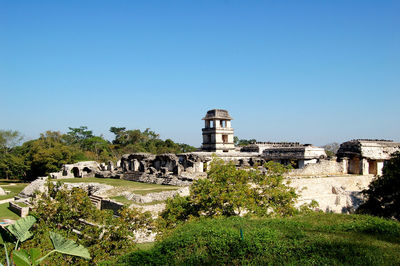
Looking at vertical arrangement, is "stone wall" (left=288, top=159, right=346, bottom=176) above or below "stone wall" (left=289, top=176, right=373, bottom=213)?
above

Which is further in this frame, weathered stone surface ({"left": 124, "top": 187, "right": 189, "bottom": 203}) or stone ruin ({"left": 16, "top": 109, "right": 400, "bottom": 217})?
stone ruin ({"left": 16, "top": 109, "right": 400, "bottom": 217})

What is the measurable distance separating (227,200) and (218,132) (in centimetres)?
1878

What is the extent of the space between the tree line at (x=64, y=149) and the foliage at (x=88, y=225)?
2188 centimetres

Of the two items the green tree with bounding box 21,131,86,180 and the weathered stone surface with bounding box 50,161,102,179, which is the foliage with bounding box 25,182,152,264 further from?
the green tree with bounding box 21,131,86,180

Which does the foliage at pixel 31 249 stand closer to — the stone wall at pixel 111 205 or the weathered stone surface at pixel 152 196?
the stone wall at pixel 111 205

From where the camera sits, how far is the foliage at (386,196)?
13.6 metres

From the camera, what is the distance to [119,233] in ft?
30.9

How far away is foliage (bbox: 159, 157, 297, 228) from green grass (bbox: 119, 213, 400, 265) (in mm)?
1212

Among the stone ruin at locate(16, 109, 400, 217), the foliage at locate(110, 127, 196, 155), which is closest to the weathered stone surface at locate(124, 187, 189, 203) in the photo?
the stone ruin at locate(16, 109, 400, 217)

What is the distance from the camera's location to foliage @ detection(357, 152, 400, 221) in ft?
44.8

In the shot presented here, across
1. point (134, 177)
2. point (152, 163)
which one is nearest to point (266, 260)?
point (134, 177)

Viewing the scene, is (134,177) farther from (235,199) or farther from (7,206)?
(235,199)

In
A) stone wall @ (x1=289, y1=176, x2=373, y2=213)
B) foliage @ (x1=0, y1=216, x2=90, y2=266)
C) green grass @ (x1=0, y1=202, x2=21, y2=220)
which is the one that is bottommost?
green grass @ (x1=0, y1=202, x2=21, y2=220)

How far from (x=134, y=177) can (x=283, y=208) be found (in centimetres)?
1361
